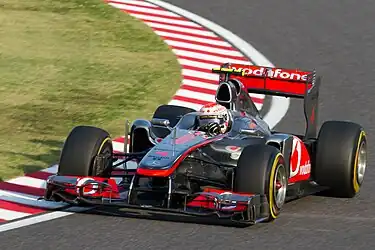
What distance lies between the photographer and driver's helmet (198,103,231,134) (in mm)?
13812

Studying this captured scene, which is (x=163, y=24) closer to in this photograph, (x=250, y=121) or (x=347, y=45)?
(x=347, y=45)

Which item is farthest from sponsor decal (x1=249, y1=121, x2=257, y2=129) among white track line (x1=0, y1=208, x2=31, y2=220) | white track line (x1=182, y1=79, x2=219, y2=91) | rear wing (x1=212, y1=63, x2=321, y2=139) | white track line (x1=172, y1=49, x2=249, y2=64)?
white track line (x1=172, y1=49, x2=249, y2=64)

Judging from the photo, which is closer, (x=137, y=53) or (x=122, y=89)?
(x=122, y=89)

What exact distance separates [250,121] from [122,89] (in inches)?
237

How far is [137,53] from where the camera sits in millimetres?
22219

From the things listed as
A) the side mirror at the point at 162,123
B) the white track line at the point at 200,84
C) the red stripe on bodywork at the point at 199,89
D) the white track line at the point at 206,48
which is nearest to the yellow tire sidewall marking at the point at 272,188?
the side mirror at the point at 162,123

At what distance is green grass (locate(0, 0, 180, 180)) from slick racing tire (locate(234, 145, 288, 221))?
Result: 3357 mm

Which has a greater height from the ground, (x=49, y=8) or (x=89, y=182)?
(x=49, y=8)

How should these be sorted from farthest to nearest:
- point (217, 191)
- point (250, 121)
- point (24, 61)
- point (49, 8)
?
point (49, 8)
point (24, 61)
point (250, 121)
point (217, 191)

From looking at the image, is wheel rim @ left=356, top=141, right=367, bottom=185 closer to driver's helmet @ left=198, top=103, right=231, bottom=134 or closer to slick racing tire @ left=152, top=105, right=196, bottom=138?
driver's helmet @ left=198, top=103, right=231, bottom=134

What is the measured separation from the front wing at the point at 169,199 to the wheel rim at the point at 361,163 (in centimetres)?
201

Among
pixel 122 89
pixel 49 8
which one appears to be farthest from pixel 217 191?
pixel 49 8

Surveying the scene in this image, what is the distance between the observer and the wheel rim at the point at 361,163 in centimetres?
1436

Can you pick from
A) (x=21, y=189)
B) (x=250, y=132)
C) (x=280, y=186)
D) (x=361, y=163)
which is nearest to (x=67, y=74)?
(x=21, y=189)
